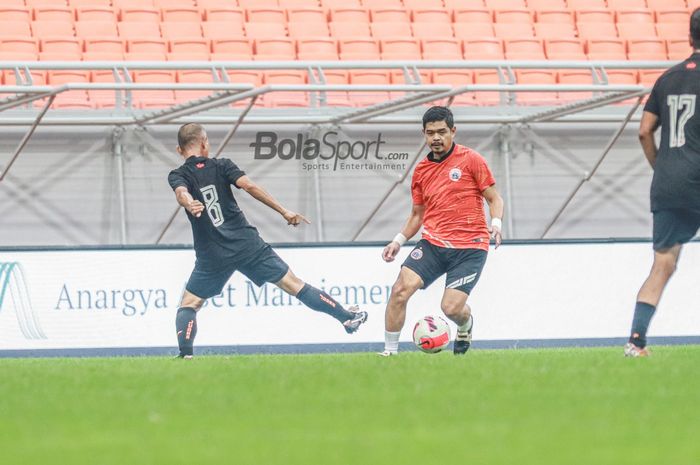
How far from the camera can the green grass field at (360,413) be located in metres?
4.86

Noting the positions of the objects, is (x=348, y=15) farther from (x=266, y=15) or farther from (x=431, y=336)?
(x=431, y=336)

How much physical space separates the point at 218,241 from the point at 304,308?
10.1 feet

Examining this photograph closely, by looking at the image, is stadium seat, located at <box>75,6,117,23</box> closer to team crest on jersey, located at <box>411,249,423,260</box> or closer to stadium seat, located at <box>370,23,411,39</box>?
stadium seat, located at <box>370,23,411,39</box>

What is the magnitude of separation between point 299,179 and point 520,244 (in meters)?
2.90

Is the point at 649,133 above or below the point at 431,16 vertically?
below

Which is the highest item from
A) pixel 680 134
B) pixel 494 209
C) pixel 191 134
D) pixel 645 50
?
pixel 645 50

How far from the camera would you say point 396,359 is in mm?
9750

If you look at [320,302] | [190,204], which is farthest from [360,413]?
[320,302]

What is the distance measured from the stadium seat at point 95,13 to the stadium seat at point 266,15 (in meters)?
1.85

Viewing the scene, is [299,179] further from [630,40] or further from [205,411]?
[205,411]

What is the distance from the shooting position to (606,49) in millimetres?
19562

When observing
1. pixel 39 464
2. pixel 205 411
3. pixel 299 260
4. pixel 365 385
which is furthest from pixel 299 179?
pixel 39 464

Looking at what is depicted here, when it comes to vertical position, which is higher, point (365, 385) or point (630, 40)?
point (630, 40)
